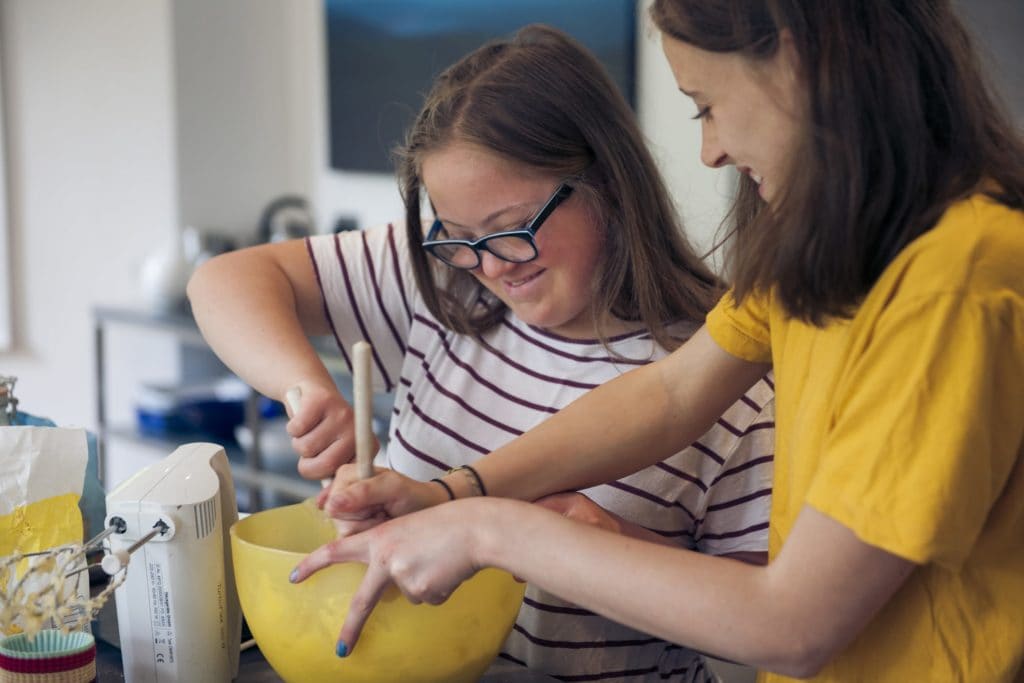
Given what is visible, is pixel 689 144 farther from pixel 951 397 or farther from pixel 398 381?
pixel 951 397

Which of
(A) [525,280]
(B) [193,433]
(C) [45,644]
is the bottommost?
(B) [193,433]

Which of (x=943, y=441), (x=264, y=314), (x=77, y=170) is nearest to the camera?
(x=943, y=441)

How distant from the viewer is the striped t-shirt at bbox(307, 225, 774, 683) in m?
1.33

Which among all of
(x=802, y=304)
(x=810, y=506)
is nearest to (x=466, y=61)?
(x=802, y=304)

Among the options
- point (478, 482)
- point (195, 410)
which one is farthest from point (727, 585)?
point (195, 410)

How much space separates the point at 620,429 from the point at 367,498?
0.30m

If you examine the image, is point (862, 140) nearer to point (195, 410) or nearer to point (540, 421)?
point (540, 421)

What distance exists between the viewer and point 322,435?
3.99 feet

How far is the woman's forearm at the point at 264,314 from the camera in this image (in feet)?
4.57

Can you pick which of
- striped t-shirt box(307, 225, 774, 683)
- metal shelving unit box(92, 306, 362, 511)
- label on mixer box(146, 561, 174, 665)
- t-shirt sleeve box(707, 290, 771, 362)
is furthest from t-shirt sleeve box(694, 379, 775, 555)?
metal shelving unit box(92, 306, 362, 511)

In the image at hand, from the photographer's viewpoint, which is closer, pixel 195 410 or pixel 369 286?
pixel 369 286

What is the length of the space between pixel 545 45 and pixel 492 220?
0.72 feet

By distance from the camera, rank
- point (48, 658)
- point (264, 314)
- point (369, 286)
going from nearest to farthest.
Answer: point (48, 658)
point (264, 314)
point (369, 286)

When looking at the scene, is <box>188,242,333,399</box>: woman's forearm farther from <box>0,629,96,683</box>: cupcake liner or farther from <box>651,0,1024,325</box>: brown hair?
<box>651,0,1024,325</box>: brown hair
